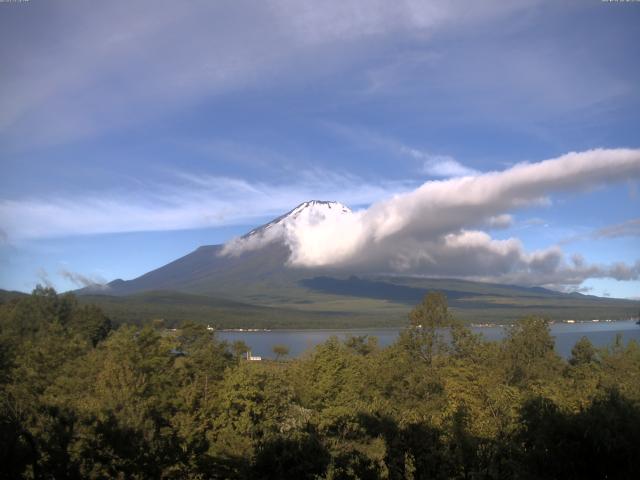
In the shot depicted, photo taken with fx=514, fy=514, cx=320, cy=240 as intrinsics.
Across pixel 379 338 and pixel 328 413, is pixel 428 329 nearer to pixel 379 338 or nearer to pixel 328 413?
pixel 328 413

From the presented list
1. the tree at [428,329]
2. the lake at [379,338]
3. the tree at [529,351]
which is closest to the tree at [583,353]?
the tree at [529,351]

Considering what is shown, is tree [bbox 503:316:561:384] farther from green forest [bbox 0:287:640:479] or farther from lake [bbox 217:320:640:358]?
lake [bbox 217:320:640:358]

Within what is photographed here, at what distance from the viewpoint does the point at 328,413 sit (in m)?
18.1

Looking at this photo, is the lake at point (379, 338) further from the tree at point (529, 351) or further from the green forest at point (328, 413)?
the green forest at point (328, 413)

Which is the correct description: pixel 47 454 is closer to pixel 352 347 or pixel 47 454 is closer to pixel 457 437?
pixel 457 437

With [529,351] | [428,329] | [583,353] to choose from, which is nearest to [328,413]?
[428,329]

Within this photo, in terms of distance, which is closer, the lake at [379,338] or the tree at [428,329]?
the tree at [428,329]

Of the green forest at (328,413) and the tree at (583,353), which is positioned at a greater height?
the green forest at (328,413)

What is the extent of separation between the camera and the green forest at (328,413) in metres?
10.6

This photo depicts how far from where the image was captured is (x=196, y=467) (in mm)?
11469

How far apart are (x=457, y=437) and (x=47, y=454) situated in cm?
886

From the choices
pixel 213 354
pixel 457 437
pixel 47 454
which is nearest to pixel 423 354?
pixel 213 354

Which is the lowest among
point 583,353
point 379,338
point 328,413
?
point 379,338

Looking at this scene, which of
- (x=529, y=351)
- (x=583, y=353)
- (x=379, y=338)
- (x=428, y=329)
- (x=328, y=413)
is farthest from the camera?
(x=379, y=338)
